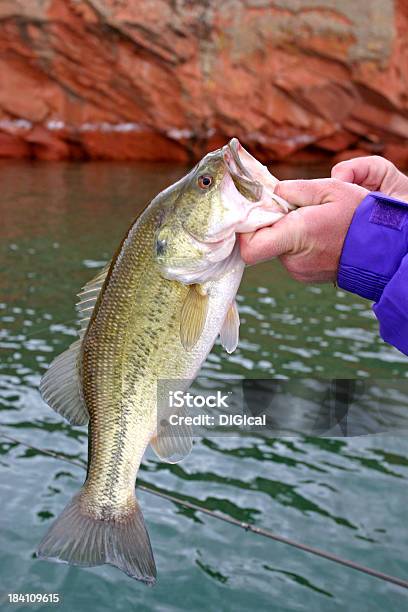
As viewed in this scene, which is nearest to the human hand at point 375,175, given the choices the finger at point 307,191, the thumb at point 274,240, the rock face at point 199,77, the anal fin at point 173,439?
the finger at point 307,191

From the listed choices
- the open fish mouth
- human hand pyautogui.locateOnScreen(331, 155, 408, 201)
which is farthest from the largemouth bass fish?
human hand pyautogui.locateOnScreen(331, 155, 408, 201)

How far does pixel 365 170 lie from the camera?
2717mm

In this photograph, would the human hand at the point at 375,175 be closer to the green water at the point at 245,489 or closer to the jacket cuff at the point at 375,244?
the jacket cuff at the point at 375,244

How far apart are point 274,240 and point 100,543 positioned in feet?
3.70

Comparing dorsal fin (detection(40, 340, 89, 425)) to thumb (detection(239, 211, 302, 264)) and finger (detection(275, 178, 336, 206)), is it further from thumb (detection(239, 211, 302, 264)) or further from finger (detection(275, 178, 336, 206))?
finger (detection(275, 178, 336, 206))

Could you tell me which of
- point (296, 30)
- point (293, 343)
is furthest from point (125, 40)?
point (293, 343)

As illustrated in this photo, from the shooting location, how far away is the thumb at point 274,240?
2367 millimetres

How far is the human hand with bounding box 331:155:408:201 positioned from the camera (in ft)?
8.87

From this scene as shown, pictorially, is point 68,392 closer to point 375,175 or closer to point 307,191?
point 307,191

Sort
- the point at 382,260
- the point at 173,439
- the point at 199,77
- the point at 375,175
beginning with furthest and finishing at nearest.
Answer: the point at 199,77 → the point at 375,175 → the point at 173,439 → the point at 382,260

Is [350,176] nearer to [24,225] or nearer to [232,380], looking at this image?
[232,380]

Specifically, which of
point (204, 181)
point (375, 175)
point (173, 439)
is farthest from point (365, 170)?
point (173, 439)

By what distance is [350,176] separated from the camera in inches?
107

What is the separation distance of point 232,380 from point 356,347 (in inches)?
75.3
